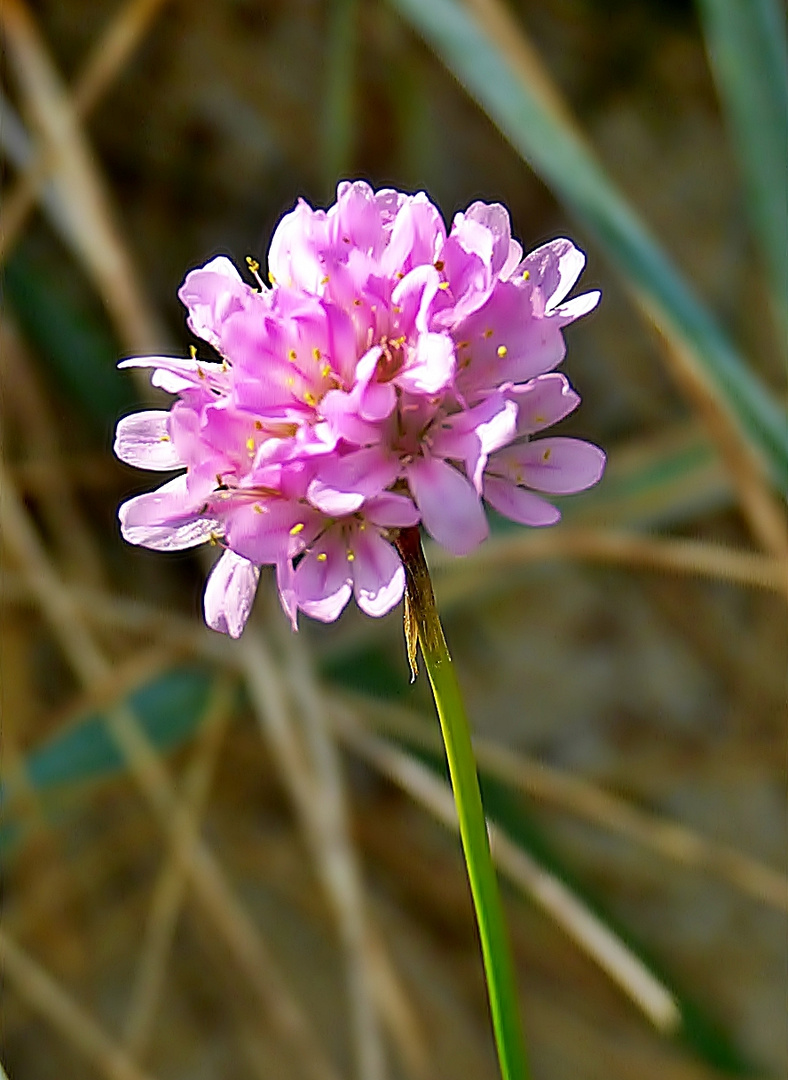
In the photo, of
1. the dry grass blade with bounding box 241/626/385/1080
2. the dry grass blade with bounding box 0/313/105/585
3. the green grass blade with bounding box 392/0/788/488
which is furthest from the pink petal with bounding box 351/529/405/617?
the dry grass blade with bounding box 0/313/105/585

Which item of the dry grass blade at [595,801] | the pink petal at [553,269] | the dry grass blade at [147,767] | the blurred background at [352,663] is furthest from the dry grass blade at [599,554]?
the pink petal at [553,269]

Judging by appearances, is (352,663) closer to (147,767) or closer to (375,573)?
(147,767)

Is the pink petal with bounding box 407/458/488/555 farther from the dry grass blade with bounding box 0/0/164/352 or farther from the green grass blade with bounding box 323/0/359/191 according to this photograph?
the green grass blade with bounding box 323/0/359/191

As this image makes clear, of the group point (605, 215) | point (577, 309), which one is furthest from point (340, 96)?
point (577, 309)

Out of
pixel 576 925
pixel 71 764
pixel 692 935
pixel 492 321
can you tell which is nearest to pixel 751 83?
pixel 492 321

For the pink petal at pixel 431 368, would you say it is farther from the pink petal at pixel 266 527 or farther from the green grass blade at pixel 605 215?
the green grass blade at pixel 605 215
